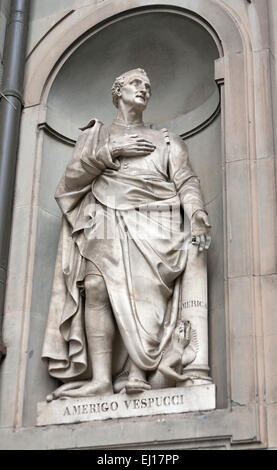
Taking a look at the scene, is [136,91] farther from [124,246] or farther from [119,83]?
[124,246]

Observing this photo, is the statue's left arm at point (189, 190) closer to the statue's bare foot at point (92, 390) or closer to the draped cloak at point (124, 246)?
the draped cloak at point (124, 246)

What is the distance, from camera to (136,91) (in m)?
8.73

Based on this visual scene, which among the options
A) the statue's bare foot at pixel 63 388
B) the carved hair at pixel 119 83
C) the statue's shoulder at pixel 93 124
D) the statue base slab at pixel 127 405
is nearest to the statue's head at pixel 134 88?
the carved hair at pixel 119 83

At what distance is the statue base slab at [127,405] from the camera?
280 inches

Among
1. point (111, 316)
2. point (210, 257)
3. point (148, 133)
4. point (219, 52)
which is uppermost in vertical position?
point (219, 52)

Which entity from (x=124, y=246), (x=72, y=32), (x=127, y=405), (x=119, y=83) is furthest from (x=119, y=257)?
(x=72, y=32)

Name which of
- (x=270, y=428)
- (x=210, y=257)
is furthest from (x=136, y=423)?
(x=210, y=257)

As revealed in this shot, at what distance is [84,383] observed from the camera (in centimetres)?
784

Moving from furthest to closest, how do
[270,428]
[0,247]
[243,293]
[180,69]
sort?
[180,69] → [0,247] → [243,293] → [270,428]

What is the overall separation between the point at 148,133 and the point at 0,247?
183cm

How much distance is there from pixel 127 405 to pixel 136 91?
3.16 meters

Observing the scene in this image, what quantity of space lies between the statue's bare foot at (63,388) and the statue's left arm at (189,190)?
63.5 inches

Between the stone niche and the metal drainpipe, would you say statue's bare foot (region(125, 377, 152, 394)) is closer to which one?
the stone niche

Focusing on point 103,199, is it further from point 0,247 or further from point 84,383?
point 84,383
